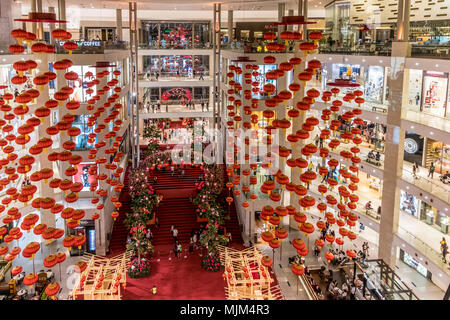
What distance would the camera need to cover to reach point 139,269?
58.3 feet

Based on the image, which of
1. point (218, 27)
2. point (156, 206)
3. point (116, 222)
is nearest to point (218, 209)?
point (156, 206)

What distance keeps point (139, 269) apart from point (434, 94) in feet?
45.0

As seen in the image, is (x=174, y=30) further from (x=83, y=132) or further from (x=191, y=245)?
(x=191, y=245)

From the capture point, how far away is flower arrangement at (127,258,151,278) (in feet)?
58.3

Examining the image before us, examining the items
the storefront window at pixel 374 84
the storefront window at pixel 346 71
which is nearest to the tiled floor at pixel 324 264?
the storefront window at pixel 374 84

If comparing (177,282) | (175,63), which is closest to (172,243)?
(177,282)

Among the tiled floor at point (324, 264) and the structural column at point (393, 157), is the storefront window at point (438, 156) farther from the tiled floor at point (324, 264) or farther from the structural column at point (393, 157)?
the tiled floor at point (324, 264)

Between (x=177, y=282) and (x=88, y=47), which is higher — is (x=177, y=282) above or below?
below

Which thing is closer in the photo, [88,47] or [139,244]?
[139,244]

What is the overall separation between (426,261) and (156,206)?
1385 cm

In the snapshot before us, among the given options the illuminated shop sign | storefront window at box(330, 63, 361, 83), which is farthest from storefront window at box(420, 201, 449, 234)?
the illuminated shop sign

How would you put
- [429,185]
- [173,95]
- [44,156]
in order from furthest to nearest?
[173,95], [44,156], [429,185]

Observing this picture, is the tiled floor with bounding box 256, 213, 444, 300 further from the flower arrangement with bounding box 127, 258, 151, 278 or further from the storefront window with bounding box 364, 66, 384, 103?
the storefront window with bounding box 364, 66, 384, 103

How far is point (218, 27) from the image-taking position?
1011 inches
